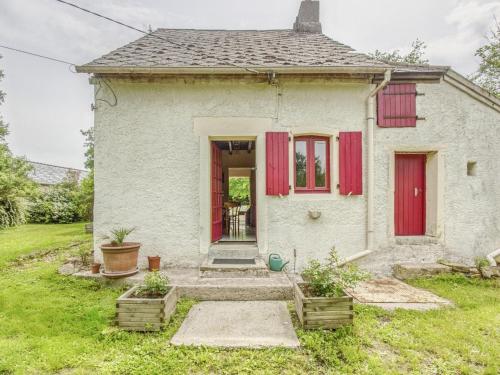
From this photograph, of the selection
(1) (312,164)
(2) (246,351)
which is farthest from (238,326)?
(1) (312,164)

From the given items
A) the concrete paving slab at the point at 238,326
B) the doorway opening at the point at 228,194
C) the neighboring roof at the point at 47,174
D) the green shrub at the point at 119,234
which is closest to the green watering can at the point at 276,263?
the concrete paving slab at the point at 238,326

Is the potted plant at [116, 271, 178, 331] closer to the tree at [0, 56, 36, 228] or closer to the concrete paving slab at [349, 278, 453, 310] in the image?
the concrete paving slab at [349, 278, 453, 310]

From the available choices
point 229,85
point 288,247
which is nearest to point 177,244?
point 288,247

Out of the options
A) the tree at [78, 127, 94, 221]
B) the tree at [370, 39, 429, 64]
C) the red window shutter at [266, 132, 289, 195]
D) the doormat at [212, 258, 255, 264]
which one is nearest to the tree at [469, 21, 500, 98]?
the tree at [370, 39, 429, 64]

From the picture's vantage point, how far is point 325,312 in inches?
123

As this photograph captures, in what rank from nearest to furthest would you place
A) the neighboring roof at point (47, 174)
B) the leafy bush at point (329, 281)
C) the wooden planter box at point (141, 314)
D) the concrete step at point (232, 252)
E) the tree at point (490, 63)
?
the wooden planter box at point (141, 314), the leafy bush at point (329, 281), the concrete step at point (232, 252), the tree at point (490, 63), the neighboring roof at point (47, 174)

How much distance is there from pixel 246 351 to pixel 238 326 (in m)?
0.53

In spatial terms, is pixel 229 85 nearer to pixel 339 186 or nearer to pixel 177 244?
pixel 339 186

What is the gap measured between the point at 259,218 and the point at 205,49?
423 cm

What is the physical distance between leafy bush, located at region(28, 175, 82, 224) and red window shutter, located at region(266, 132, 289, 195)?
588 inches

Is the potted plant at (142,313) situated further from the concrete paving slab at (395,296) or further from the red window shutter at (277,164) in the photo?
the concrete paving slab at (395,296)

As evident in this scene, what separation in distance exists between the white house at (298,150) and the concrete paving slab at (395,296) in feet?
2.08

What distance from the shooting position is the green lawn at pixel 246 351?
2473 mm

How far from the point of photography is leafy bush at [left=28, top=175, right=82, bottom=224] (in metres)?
14.8
